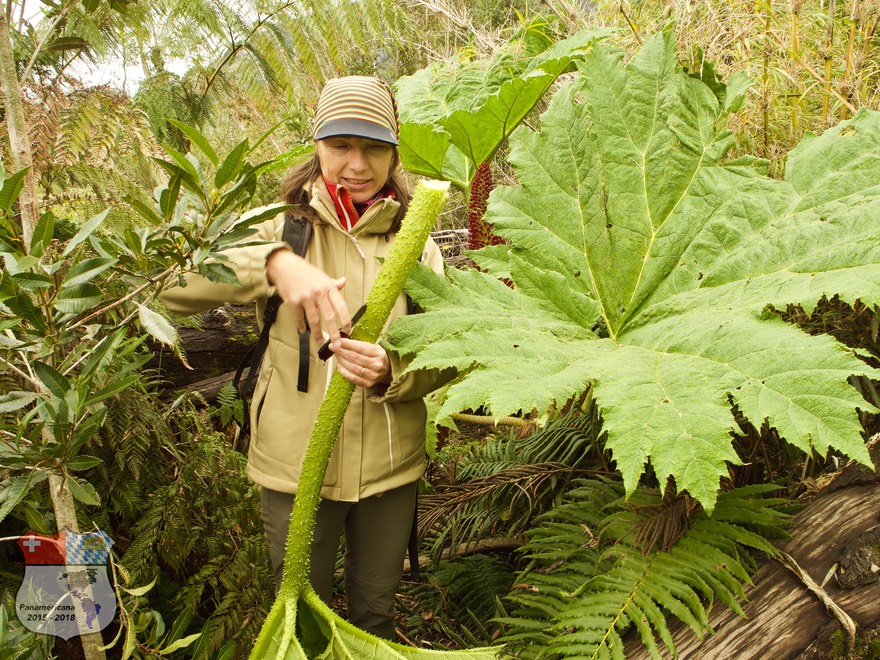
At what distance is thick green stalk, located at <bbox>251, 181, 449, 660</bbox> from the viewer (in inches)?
55.7

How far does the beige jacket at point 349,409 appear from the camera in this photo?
1.80m

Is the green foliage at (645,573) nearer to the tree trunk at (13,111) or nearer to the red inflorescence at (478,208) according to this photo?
the red inflorescence at (478,208)

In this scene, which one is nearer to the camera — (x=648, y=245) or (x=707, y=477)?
(x=707, y=477)

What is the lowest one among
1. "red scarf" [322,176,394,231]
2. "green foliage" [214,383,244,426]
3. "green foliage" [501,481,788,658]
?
"green foliage" [501,481,788,658]

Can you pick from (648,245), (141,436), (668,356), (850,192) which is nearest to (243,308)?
(141,436)

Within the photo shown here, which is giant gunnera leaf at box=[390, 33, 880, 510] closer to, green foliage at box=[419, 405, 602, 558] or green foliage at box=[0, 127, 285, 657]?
green foliage at box=[0, 127, 285, 657]

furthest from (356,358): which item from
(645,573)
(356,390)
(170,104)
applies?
(170,104)

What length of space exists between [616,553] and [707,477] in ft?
2.00

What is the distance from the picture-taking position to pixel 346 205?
6.06ft

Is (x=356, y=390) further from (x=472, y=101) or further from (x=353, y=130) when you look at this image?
(x=472, y=101)

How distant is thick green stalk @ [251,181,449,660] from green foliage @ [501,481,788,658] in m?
0.59

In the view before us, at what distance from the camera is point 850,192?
1571 millimetres

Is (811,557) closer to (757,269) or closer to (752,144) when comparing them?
(757,269)

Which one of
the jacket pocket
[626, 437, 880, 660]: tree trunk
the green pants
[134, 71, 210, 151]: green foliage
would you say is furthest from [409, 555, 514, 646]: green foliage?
[134, 71, 210, 151]: green foliage
